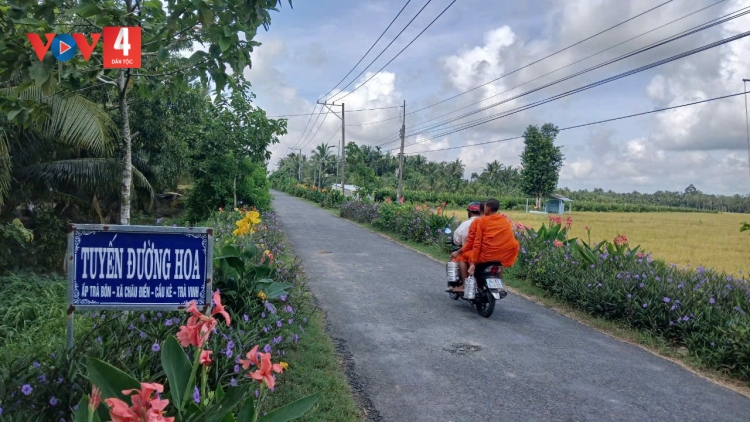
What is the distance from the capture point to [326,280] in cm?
906

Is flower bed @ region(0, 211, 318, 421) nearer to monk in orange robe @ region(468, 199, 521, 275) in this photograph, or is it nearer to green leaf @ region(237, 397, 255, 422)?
green leaf @ region(237, 397, 255, 422)

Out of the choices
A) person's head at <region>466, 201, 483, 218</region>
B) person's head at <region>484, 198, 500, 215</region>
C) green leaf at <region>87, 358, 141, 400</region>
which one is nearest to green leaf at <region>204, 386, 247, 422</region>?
green leaf at <region>87, 358, 141, 400</region>

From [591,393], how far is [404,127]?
839 inches

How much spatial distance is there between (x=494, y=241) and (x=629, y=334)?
195cm

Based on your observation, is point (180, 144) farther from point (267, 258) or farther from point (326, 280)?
point (267, 258)

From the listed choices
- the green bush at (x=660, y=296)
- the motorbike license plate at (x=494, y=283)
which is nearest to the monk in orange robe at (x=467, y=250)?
the motorbike license plate at (x=494, y=283)

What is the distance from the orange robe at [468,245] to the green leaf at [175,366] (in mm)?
5389

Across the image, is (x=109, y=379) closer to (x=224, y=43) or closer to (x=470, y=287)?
(x=224, y=43)

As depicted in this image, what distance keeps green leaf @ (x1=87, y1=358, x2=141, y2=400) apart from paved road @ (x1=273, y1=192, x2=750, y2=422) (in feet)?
7.89

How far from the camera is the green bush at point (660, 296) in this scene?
212 inches

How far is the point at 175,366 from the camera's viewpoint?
2016 mm

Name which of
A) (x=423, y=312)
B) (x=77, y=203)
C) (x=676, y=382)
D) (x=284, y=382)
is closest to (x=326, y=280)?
(x=423, y=312)

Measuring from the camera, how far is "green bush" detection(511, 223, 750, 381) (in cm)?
538

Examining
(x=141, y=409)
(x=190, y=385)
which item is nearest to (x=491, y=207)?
(x=190, y=385)
